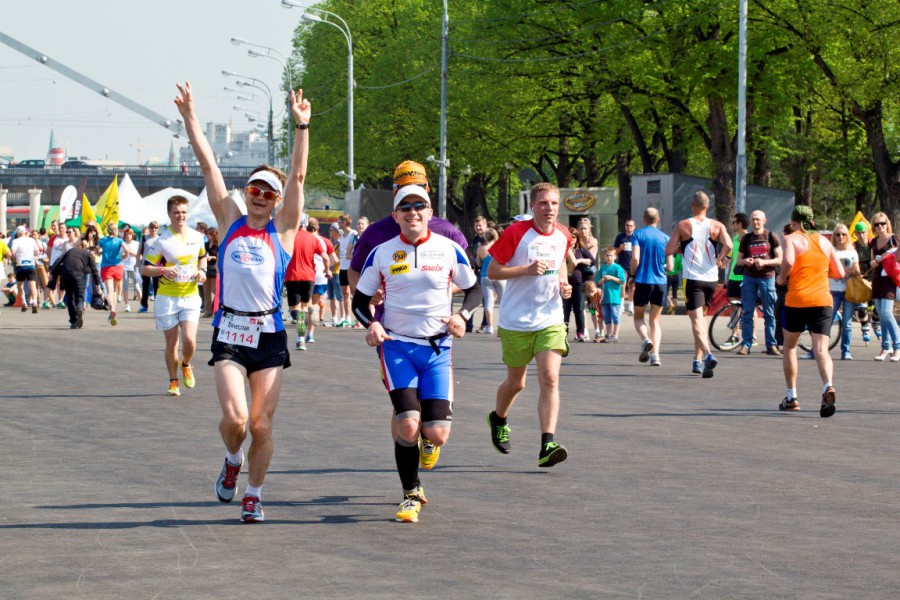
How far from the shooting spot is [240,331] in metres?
7.48

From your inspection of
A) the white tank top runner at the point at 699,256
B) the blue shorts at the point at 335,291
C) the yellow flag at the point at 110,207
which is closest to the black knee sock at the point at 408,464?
the white tank top runner at the point at 699,256

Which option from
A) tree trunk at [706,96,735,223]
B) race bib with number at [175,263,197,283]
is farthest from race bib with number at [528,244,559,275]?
tree trunk at [706,96,735,223]

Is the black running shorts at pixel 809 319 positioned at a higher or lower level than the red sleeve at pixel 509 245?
lower

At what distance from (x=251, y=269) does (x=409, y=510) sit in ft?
4.65

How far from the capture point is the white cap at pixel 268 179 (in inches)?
294

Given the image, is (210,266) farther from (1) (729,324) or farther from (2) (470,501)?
(2) (470,501)

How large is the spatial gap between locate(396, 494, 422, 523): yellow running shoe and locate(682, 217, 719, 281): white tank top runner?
9.14 m

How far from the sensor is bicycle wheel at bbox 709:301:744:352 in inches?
786

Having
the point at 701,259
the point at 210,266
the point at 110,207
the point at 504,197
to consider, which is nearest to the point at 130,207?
the point at 110,207

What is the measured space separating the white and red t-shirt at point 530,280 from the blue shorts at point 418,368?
1927 millimetres

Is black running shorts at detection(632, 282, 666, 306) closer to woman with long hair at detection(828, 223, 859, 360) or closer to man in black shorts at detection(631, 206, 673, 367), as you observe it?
man in black shorts at detection(631, 206, 673, 367)

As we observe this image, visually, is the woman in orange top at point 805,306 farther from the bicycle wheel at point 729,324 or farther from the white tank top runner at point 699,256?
the bicycle wheel at point 729,324

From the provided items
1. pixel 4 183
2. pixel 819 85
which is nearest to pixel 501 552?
pixel 819 85

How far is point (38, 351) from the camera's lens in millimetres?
20453
